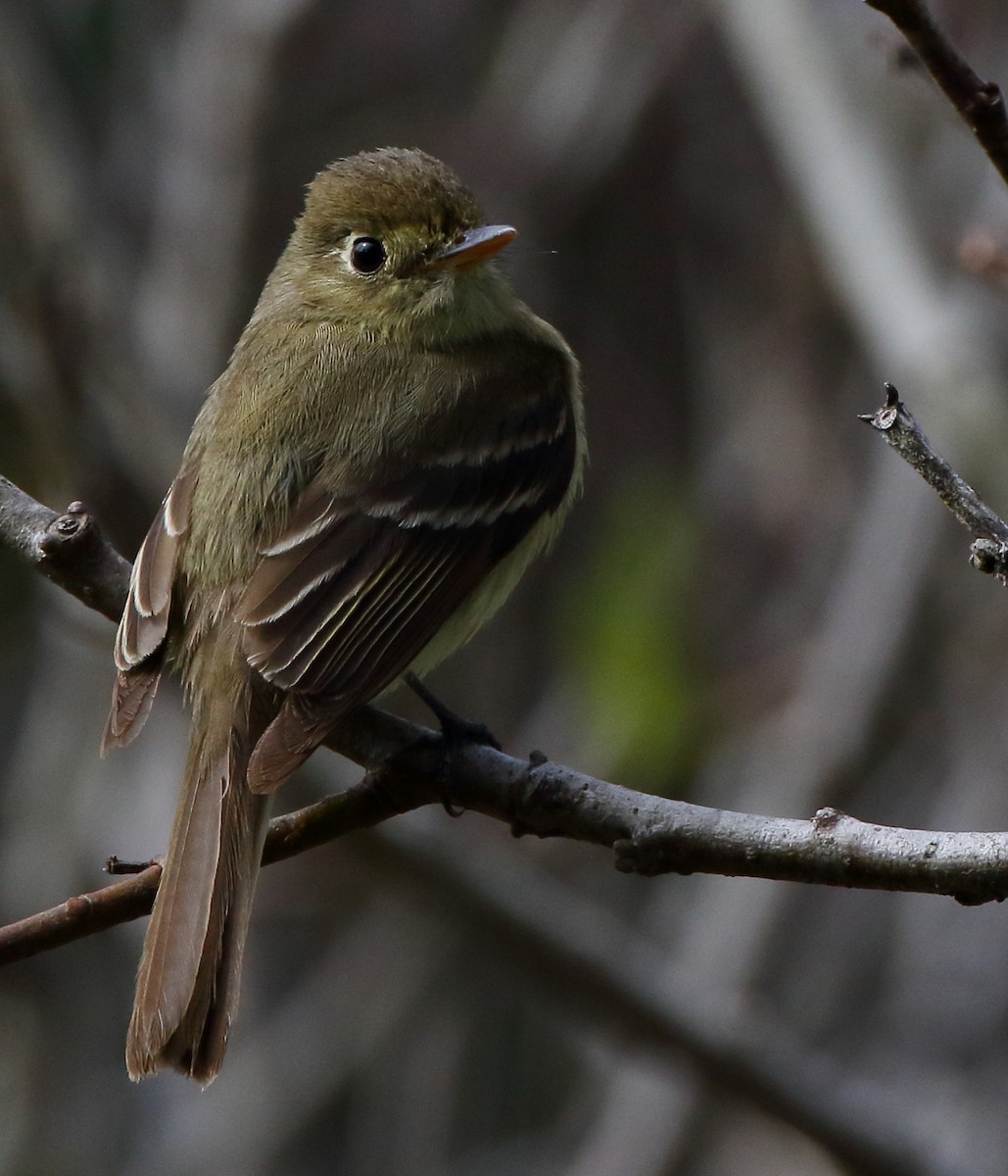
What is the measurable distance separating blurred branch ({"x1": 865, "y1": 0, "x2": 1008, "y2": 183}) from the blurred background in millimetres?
1704

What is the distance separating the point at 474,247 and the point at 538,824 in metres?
1.78

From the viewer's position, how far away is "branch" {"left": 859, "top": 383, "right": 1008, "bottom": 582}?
221cm

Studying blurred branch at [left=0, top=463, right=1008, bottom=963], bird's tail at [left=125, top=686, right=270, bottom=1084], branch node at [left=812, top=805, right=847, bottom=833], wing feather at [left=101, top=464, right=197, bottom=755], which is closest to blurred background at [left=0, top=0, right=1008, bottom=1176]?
wing feather at [left=101, top=464, right=197, bottom=755]

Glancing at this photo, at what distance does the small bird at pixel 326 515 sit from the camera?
3.04 metres

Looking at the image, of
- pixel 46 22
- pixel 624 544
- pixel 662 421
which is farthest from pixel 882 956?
pixel 46 22

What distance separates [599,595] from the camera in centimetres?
546

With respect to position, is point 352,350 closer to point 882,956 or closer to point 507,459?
point 507,459

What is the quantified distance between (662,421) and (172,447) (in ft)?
9.20

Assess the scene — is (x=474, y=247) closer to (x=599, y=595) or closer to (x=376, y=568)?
(x=376, y=568)

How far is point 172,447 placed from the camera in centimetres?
497

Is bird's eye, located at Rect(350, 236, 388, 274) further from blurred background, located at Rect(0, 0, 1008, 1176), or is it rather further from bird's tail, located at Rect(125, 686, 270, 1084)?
bird's tail, located at Rect(125, 686, 270, 1084)

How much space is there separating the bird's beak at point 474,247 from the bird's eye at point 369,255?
16 cm

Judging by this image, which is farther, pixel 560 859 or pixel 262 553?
pixel 560 859

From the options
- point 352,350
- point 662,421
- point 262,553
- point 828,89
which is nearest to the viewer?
point 262,553
